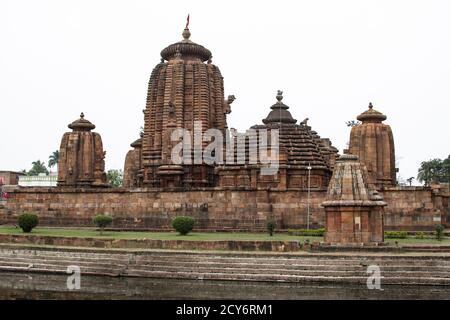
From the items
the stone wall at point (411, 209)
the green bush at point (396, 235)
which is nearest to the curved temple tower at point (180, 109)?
the stone wall at point (411, 209)

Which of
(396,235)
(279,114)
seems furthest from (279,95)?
(396,235)

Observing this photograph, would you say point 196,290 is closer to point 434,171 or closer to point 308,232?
point 308,232

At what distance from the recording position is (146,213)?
32.1 m

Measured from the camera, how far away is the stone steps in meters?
18.4

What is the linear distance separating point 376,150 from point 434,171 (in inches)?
1642

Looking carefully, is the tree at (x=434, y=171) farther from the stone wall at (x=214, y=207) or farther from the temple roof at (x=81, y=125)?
the temple roof at (x=81, y=125)

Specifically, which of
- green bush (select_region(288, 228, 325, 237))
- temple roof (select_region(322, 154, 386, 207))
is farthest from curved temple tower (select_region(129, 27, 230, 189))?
temple roof (select_region(322, 154, 386, 207))

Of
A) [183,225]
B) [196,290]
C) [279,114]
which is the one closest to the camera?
[196,290]

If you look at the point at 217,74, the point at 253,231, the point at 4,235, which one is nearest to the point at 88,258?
the point at 4,235

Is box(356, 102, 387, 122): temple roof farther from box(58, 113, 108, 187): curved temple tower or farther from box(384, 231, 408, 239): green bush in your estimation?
box(58, 113, 108, 187): curved temple tower

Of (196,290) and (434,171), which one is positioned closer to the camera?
(196,290)

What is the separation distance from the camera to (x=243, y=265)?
19641 mm

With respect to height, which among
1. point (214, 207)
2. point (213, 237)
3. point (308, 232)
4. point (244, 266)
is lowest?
point (244, 266)
